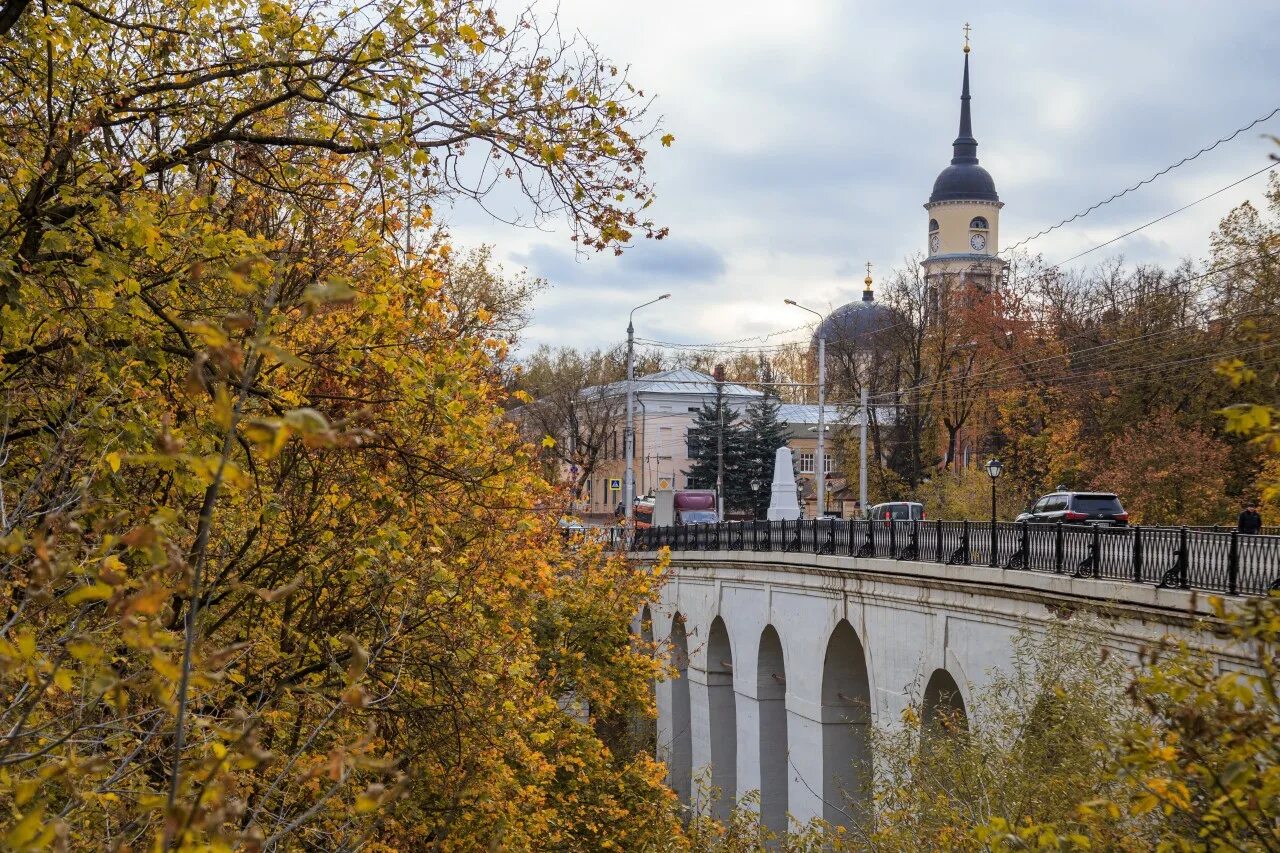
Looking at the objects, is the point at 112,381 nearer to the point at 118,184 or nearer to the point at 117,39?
Answer: the point at 118,184

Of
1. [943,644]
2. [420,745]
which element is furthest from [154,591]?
[943,644]

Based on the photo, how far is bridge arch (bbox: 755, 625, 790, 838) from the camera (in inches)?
1454

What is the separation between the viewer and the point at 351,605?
1187 centimetres

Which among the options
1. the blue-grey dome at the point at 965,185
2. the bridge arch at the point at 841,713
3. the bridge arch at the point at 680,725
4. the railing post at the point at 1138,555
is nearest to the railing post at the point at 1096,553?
the railing post at the point at 1138,555

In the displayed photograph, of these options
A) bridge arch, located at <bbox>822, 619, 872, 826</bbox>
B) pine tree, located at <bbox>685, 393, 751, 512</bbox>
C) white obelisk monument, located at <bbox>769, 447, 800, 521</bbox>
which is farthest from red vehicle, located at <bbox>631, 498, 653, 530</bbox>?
bridge arch, located at <bbox>822, 619, 872, 826</bbox>

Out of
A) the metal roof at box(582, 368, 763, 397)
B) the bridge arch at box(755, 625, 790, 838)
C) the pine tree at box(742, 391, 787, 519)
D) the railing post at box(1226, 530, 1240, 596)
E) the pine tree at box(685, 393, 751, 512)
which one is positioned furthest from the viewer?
the metal roof at box(582, 368, 763, 397)

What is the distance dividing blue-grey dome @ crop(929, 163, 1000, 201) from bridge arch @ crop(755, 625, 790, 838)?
75087 mm

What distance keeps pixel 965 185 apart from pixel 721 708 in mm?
71848

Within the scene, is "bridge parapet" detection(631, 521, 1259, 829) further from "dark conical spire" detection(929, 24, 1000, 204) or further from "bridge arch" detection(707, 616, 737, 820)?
"dark conical spire" detection(929, 24, 1000, 204)

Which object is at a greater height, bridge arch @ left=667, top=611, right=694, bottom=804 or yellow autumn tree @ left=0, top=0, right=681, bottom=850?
yellow autumn tree @ left=0, top=0, right=681, bottom=850

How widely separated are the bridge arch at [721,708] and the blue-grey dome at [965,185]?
70.8m

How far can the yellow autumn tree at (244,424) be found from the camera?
629 cm

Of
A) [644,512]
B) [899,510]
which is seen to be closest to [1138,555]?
[899,510]

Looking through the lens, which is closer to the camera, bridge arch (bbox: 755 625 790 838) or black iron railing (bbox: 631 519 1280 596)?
black iron railing (bbox: 631 519 1280 596)
